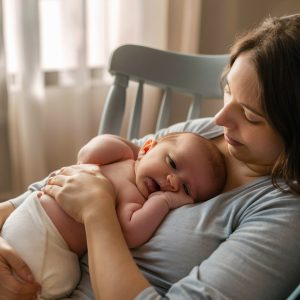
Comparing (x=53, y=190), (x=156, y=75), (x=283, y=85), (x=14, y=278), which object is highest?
(x=283, y=85)

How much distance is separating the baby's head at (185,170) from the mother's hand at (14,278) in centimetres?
28

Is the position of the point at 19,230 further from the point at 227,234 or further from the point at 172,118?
the point at 172,118

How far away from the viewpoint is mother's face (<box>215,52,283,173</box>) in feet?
2.71

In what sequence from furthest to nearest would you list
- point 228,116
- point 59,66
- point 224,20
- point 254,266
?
point 224,20 < point 59,66 < point 228,116 < point 254,266

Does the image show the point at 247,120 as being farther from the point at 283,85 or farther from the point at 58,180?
the point at 58,180

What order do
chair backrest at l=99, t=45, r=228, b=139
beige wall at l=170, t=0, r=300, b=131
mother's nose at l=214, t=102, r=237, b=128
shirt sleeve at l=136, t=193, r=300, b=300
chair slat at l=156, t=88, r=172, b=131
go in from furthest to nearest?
beige wall at l=170, t=0, r=300, b=131 < chair slat at l=156, t=88, r=172, b=131 < chair backrest at l=99, t=45, r=228, b=139 < mother's nose at l=214, t=102, r=237, b=128 < shirt sleeve at l=136, t=193, r=300, b=300

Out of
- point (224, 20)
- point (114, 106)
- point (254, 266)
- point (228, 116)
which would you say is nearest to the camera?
point (254, 266)

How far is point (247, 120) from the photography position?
2.81ft

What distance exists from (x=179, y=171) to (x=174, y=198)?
0.06m

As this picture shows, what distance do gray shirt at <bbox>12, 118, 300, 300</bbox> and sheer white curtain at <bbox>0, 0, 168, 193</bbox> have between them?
1.10m

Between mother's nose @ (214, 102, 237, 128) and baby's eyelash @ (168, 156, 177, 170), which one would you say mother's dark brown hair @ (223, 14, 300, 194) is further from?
baby's eyelash @ (168, 156, 177, 170)

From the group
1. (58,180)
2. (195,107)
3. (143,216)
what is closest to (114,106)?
(195,107)

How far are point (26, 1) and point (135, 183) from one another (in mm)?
1115

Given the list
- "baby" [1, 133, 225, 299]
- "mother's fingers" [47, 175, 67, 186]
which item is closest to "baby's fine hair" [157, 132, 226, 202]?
"baby" [1, 133, 225, 299]
